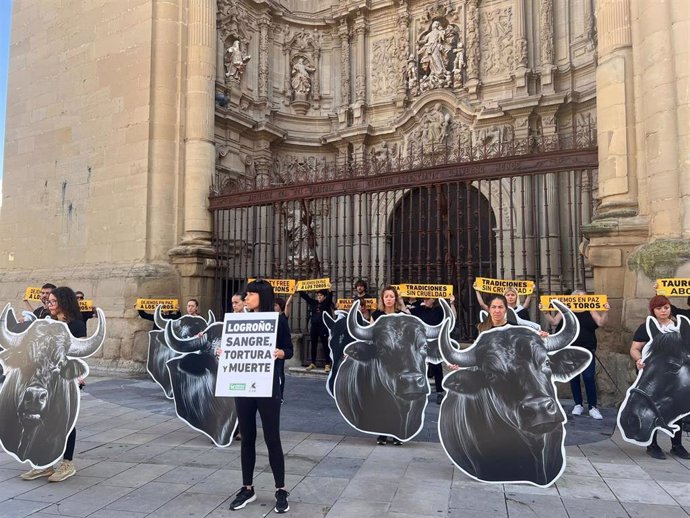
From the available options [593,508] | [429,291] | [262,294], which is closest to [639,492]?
[593,508]

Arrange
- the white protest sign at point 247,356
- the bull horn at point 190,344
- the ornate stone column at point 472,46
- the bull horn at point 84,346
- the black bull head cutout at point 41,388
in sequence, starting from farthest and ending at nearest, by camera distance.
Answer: the ornate stone column at point 472,46, the bull horn at point 190,344, the bull horn at point 84,346, the black bull head cutout at point 41,388, the white protest sign at point 247,356

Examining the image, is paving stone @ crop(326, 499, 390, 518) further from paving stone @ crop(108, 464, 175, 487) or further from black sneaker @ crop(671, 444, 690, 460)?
black sneaker @ crop(671, 444, 690, 460)

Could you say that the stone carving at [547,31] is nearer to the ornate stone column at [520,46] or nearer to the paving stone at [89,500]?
the ornate stone column at [520,46]

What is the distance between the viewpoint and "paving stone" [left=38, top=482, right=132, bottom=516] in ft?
13.1

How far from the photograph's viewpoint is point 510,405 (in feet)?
14.9

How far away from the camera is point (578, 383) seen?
7.26 m

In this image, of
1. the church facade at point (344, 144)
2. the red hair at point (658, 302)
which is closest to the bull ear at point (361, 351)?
the red hair at point (658, 302)

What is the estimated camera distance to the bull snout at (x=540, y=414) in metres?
4.43

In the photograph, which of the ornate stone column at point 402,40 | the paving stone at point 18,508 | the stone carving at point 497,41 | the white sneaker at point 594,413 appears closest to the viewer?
the paving stone at point 18,508

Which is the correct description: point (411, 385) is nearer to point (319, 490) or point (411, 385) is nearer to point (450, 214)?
point (319, 490)

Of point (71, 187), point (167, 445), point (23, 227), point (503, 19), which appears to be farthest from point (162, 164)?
point (503, 19)

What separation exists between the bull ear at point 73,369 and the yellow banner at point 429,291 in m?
4.75

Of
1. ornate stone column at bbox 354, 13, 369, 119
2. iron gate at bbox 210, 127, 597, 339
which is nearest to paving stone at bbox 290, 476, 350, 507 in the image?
iron gate at bbox 210, 127, 597, 339

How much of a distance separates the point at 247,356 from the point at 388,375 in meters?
2.04
